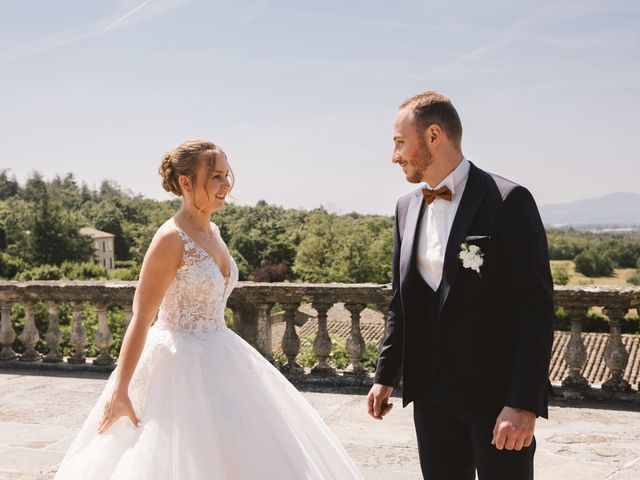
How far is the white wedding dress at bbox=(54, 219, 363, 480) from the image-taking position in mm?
2586

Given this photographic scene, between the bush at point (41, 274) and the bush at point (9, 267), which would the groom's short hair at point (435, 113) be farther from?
the bush at point (9, 267)

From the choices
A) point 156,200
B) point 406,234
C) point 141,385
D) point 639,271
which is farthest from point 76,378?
point 156,200

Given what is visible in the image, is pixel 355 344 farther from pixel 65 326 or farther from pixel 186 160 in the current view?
pixel 65 326

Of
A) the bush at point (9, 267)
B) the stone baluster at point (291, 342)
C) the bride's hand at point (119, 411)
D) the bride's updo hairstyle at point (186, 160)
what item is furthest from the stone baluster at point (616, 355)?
the bush at point (9, 267)

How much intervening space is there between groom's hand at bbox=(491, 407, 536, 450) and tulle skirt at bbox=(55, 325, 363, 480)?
91cm

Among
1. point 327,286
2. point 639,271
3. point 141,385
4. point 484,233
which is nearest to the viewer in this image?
point 484,233

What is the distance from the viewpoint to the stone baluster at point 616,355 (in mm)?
5180

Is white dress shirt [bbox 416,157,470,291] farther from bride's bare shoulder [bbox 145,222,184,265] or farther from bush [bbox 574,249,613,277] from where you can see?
bush [bbox 574,249,613,277]

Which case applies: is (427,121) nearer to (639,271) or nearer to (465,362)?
(465,362)

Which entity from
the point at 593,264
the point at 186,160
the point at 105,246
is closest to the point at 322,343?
the point at 186,160

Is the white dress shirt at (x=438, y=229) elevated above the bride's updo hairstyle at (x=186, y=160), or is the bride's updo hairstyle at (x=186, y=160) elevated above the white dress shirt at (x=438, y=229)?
the bride's updo hairstyle at (x=186, y=160)

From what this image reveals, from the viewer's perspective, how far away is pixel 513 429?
6.82 feet

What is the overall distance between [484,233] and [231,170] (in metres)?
1.31

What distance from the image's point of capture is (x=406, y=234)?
2.58 meters
